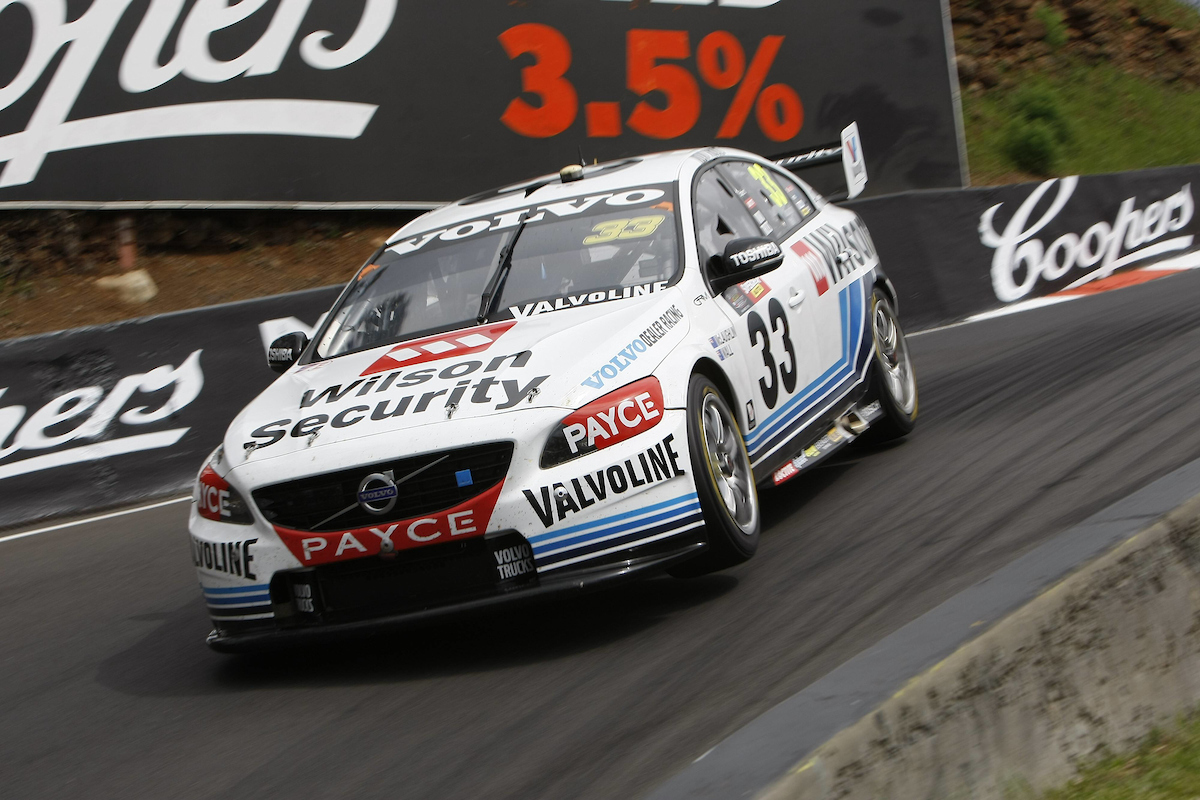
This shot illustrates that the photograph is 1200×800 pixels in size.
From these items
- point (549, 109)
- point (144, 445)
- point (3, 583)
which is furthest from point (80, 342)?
point (549, 109)

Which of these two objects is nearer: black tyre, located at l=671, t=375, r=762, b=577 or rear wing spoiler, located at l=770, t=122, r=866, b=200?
black tyre, located at l=671, t=375, r=762, b=577

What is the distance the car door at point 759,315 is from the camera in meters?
5.93

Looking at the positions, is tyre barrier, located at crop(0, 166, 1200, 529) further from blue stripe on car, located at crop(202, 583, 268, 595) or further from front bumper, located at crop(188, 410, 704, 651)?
front bumper, located at crop(188, 410, 704, 651)

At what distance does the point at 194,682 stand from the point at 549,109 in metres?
11.1

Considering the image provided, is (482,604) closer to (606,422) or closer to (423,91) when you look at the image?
(606,422)

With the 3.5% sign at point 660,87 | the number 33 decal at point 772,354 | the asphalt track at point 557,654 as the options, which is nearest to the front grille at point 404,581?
the asphalt track at point 557,654

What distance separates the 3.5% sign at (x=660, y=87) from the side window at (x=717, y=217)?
347 inches

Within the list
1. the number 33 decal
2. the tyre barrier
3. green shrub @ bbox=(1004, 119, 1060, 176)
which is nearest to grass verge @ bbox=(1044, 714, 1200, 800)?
the number 33 decal

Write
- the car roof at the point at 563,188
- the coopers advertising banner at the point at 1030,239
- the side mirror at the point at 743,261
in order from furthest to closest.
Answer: the coopers advertising banner at the point at 1030,239
the car roof at the point at 563,188
the side mirror at the point at 743,261

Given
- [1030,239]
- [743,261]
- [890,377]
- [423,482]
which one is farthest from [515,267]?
[1030,239]

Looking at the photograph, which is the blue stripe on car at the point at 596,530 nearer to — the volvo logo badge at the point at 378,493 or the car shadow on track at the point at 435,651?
the car shadow on track at the point at 435,651

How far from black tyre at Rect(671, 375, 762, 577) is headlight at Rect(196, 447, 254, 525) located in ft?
5.01

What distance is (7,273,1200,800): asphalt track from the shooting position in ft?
13.2

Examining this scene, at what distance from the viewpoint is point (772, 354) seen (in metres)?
6.18
